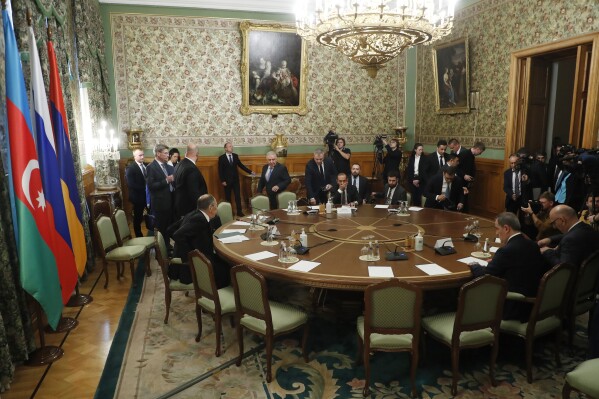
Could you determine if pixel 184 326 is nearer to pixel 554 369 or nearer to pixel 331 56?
pixel 554 369

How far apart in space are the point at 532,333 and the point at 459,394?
78 centimetres

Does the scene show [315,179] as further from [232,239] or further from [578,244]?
[578,244]

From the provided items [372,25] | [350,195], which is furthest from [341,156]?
[372,25]

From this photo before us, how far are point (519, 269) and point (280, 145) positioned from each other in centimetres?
763

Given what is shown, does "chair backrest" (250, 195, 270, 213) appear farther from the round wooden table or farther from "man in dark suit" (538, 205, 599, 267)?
"man in dark suit" (538, 205, 599, 267)

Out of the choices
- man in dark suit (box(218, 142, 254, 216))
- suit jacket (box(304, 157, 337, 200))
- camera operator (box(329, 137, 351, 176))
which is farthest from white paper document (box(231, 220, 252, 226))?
camera operator (box(329, 137, 351, 176))

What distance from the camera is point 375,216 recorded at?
237 inches

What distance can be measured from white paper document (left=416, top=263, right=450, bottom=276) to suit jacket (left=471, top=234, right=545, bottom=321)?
11.0 inches

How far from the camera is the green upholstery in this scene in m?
2.74

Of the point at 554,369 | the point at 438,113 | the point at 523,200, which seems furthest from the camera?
the point at 438,113

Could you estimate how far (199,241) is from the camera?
4539 mm

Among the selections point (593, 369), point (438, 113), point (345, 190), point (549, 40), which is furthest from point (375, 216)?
point (438, 113)

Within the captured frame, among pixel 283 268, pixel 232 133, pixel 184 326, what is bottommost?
pixel 184 326

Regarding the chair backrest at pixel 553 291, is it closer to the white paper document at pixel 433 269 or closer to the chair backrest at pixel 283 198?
the white paper document at pixel 433 269
